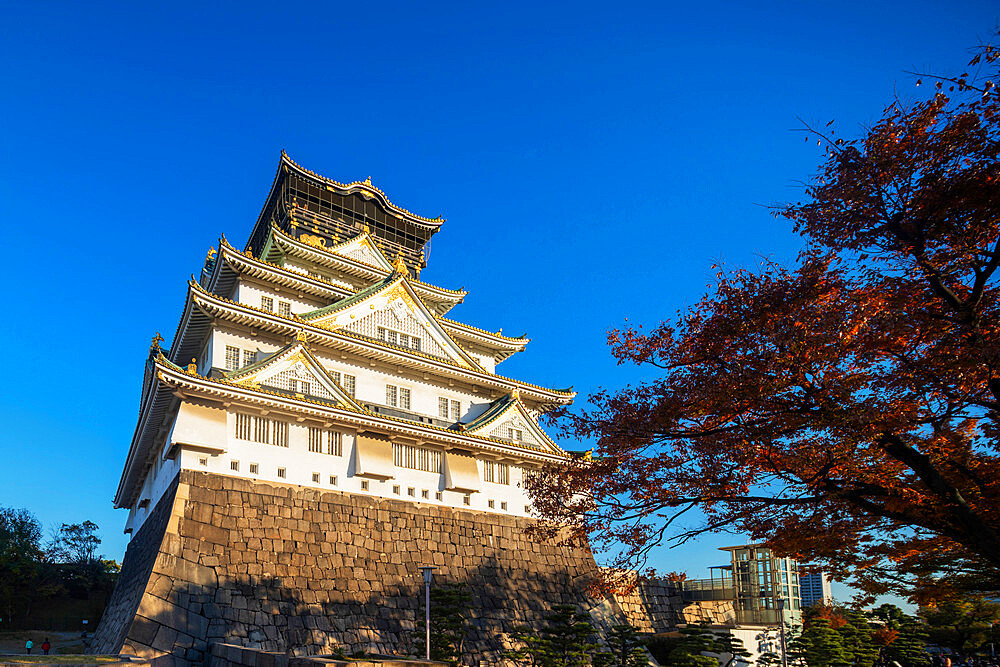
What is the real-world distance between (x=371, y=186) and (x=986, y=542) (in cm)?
3691

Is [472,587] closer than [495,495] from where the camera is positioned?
Yes

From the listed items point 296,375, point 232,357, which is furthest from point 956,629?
point 232,357

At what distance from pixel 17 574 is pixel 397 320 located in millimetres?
32049

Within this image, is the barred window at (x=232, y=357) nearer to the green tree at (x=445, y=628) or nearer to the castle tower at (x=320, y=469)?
the castle tower at (x=320, y=469)

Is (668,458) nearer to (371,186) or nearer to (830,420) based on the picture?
(830,420)

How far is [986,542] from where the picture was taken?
27.4 feet

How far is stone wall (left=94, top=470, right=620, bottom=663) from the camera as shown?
776 inches

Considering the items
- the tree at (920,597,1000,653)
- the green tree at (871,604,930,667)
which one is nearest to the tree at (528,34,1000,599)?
the green tree at (871,604,930,667)

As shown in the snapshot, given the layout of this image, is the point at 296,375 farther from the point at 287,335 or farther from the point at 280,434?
the point at 287,335

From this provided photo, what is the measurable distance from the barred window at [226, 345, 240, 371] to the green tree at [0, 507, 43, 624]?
27.8 metres

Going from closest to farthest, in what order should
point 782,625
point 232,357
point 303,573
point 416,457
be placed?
point 303,573
point 232,357
point 416,457
point 782,625

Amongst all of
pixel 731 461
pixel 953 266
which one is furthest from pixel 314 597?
pixel 953 266

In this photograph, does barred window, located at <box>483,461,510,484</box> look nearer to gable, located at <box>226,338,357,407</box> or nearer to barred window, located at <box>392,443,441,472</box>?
barred window, located at <box>392,443,441,472</box>

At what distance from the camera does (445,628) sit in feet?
71.2
